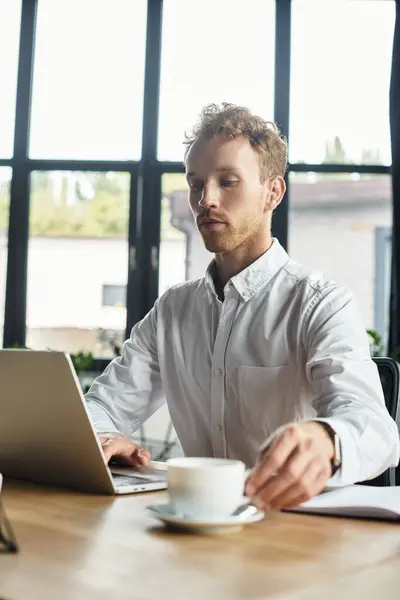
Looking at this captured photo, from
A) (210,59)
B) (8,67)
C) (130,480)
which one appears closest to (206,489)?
(130,480)

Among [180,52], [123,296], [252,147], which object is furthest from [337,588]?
[180,52]

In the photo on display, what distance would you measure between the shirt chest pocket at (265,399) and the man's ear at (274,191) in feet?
1.51

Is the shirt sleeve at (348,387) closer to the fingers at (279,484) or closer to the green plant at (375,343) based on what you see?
the fingers at (279,484)

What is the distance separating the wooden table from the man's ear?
1.09m

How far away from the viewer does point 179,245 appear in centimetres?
448

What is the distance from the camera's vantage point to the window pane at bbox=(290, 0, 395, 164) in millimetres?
4441

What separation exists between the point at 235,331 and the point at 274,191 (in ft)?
1.38

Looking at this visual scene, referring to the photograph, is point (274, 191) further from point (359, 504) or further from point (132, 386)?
point (359, 504)

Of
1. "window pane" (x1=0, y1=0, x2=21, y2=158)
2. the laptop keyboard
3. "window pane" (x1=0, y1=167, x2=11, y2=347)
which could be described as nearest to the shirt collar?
the laptop keyboard

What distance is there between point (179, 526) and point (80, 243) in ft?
12.5

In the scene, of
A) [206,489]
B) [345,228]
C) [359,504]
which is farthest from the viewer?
[345,228]

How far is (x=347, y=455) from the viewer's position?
1.07 meters

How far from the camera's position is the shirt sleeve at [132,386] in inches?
70.2

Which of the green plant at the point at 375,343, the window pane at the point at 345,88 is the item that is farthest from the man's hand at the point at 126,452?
the window pane at the point at 345,88
